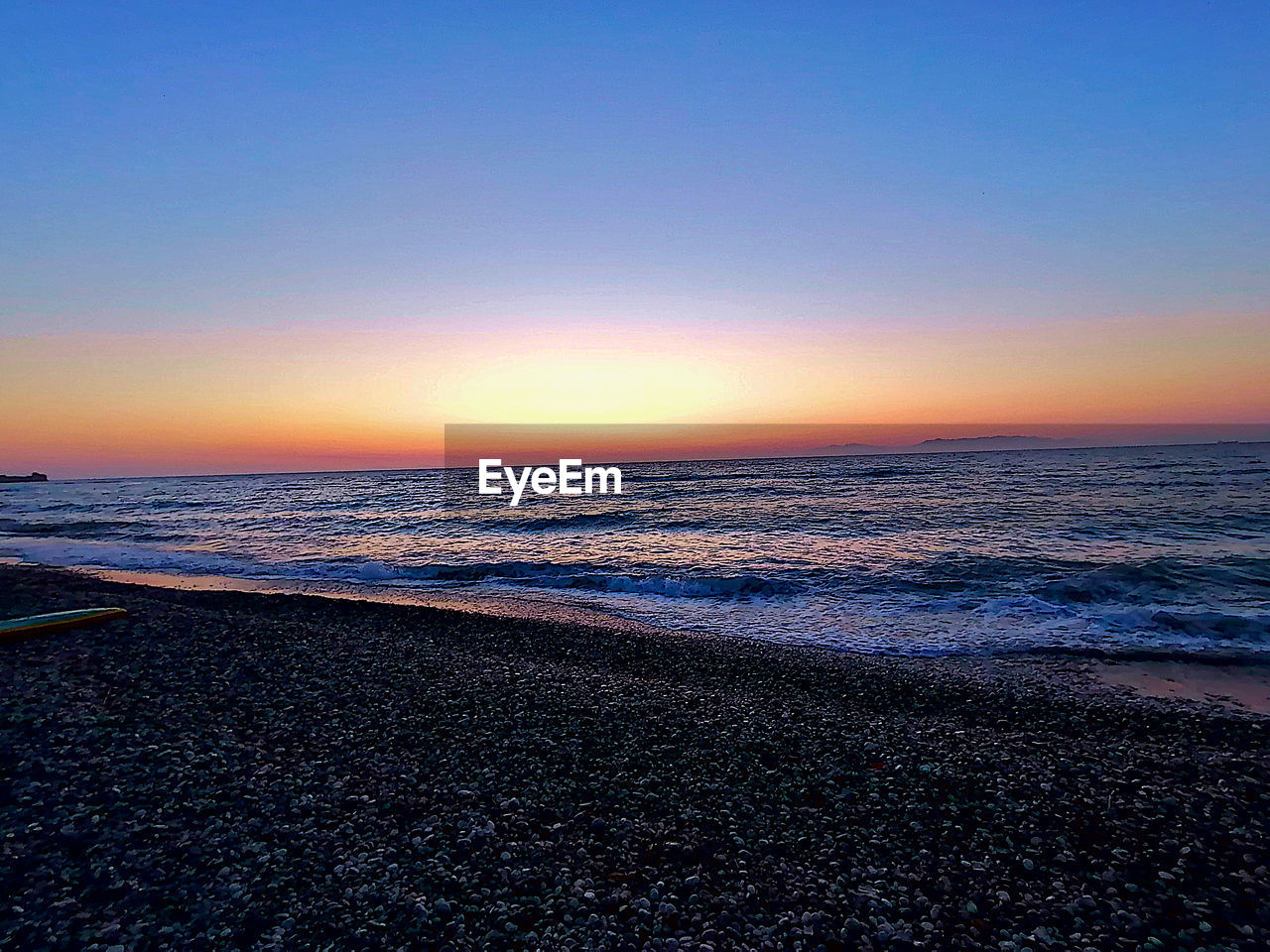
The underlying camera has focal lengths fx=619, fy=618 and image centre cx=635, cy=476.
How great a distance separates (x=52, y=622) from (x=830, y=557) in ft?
75.5

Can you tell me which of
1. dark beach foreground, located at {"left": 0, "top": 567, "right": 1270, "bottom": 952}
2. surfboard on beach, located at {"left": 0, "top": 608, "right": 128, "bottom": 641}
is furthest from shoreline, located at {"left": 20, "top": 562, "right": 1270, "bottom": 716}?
surfboard on beach, located at {"left": 0, "top": 608, "right": 128, "bottom": 641}

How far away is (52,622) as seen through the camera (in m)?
12.6

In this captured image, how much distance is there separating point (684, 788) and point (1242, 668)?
12258 mm

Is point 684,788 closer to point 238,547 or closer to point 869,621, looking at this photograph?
point 869,621

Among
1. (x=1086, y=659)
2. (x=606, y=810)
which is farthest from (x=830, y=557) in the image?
(x=606, y=810)

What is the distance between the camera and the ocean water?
15.4m

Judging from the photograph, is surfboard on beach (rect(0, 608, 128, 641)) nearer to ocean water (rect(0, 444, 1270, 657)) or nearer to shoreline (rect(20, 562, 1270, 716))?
shoreline (rect(20, 562, 1270, 716))

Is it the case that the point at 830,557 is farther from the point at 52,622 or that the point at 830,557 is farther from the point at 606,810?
the point at 52,622

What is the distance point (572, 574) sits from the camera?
2302 centimetres

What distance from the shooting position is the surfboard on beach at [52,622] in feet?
39.2

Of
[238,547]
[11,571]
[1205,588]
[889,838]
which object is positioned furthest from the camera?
[238,547]

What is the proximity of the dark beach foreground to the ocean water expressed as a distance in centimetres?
543

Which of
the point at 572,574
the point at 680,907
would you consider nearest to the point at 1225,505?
the point at 572,574

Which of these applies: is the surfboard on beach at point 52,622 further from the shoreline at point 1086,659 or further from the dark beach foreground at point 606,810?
the shoreline at point 1086,659
